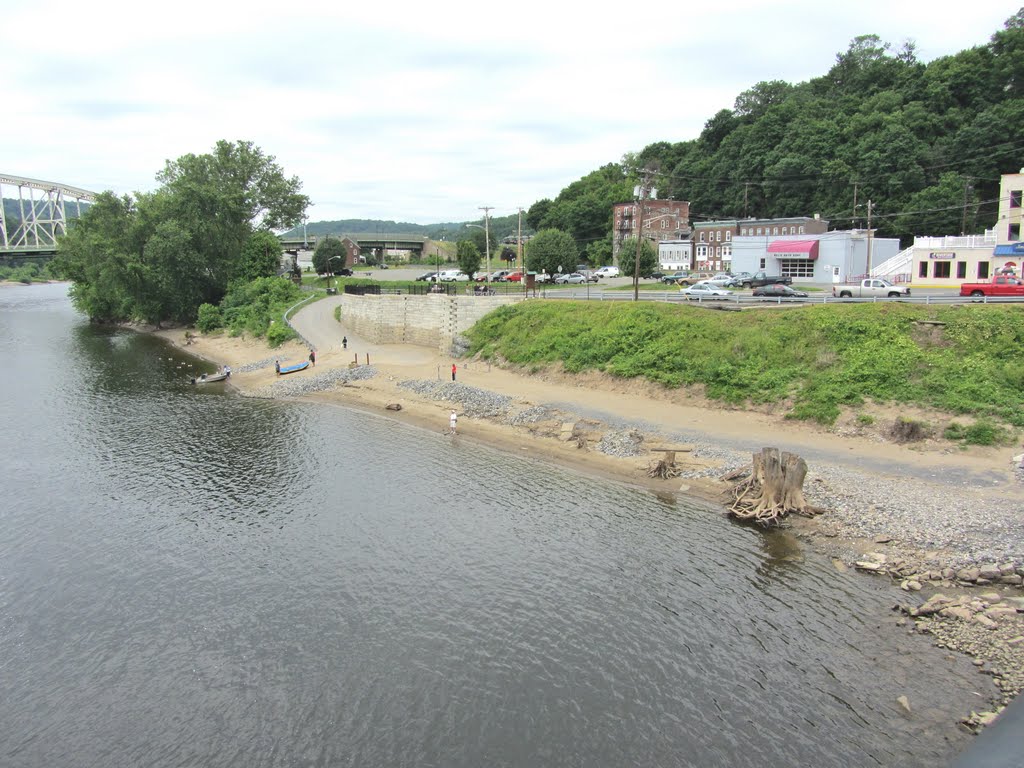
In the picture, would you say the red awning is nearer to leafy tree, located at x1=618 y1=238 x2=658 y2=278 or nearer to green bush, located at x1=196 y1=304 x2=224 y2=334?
leafy tree, located at x1=618 y1=238 x2=658 y2=278

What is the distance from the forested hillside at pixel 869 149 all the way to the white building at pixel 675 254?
35.5ft

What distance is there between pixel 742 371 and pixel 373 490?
729 inches

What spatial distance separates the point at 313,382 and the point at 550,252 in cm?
3491

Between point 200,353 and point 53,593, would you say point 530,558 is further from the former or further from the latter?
point 200,353

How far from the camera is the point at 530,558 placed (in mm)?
20547

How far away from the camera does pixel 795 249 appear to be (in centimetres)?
7256

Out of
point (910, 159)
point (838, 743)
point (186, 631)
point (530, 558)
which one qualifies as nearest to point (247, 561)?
point (186, 631)

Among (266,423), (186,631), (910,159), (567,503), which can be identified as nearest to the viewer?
(186,631)

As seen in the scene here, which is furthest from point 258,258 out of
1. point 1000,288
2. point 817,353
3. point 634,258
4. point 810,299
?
point 1000,288

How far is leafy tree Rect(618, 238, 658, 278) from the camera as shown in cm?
7844

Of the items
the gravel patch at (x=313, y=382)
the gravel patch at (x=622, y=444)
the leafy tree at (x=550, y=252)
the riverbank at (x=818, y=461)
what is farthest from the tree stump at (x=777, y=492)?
the leafy tree at (x=550, y=252)

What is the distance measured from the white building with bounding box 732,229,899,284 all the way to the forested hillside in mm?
14082

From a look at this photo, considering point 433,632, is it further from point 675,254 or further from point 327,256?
point 675,254

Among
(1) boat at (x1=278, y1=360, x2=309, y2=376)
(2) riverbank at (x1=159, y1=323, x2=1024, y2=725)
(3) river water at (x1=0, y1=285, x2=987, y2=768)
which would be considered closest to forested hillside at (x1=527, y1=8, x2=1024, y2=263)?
(2) riverbank at (x1=159, y1=323, x2=1024, y2=725)
